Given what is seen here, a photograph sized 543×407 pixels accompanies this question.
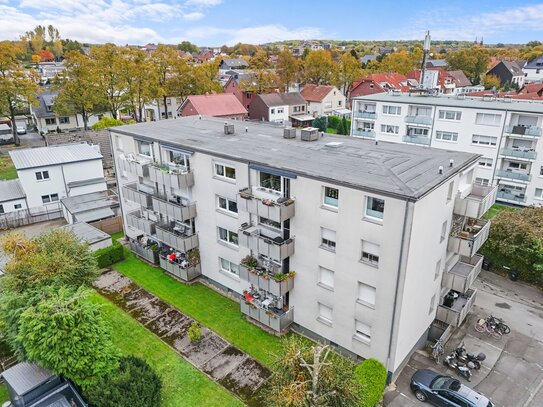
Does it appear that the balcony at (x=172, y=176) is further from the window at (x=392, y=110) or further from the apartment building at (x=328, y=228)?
the window at (x=392, y=110)

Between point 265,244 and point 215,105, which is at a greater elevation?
point 215,105

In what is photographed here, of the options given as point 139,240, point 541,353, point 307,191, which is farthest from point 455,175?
point 139,240

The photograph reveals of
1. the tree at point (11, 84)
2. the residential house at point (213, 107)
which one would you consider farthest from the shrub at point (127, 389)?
the tree at point (11, 84)

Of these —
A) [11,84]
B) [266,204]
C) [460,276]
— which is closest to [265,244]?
[266,204]

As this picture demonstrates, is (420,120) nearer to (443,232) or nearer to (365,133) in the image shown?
(365,133)

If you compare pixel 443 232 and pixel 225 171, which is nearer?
pixel 443 232

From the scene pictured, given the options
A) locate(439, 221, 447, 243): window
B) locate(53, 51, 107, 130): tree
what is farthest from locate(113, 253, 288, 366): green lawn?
locate(53, 51, 107, 130): tree
